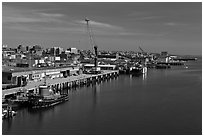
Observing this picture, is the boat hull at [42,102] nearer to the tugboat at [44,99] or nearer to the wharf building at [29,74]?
the tugboat at [44,99]

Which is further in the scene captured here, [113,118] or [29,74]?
[29,74]

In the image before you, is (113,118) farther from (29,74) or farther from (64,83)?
(29,74)

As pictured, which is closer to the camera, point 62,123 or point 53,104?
point 62,123

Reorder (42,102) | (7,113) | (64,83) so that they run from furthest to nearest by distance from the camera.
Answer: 1. (64,83)
2. (42,102)
3. (7,113)

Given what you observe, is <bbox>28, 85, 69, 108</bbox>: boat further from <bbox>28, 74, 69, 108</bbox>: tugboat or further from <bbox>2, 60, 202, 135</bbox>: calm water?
<bbox>2, 60, 202, 135</bbox>: calm water

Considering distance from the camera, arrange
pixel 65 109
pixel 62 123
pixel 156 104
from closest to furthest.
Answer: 1. pixel 62 123
2. pixel 65 109
3. pixel 156 104

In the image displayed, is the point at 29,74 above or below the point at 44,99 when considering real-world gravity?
above

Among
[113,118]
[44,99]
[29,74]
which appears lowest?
[113,118]

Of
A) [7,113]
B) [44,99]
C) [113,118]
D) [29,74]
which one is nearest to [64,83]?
[29,74]

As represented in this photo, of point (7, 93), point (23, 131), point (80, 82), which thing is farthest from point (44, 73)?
point (23, 131)

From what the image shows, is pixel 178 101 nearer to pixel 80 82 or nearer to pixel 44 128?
pixel 44 128

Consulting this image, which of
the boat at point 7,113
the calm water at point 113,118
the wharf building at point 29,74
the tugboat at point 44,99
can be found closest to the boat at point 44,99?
the tugboat at point 44,99
